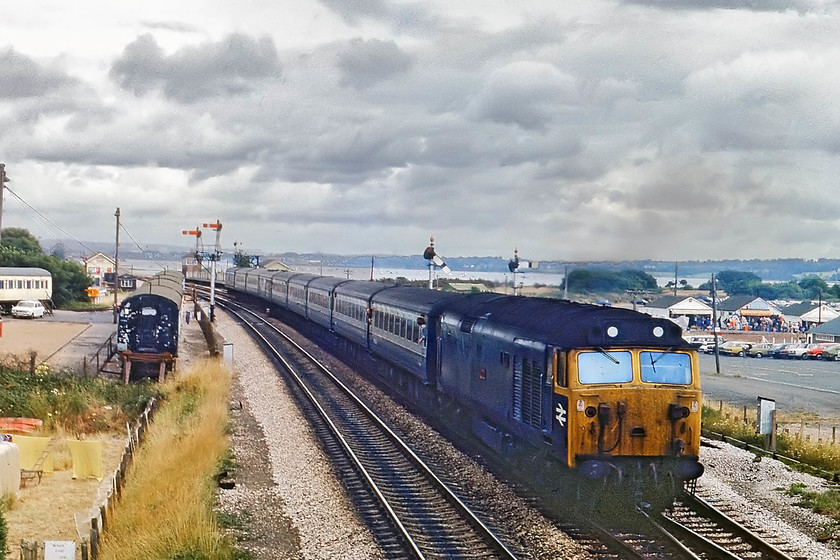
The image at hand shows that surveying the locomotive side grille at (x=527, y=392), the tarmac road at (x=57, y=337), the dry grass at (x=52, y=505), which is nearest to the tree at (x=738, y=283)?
the tarmac road at (x=57, y=337)

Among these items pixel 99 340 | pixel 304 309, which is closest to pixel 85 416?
pixel 99 340

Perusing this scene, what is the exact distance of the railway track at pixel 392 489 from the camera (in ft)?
46.7

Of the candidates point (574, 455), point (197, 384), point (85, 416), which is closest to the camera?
point (574, 455)

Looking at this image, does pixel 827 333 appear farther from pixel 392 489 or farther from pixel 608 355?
pixel 608 355

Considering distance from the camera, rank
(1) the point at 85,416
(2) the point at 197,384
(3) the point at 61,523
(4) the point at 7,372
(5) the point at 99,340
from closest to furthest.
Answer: (3) the point at 61,523 < (1) the point at 85,416 < (2) the point at 197,384 < (4) the point at 7,372 < (5) the point at 99,340

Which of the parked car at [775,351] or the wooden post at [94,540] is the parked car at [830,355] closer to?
the parked car at [775,351]

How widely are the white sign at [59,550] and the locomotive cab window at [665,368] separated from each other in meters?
9.40

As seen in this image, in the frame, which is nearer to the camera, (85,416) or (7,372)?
(85,416)

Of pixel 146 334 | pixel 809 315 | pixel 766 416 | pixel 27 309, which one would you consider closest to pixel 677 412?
pixel 766 416

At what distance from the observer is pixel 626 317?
15000 mm

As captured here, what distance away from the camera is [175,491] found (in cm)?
1636

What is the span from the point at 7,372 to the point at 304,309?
2535 cm

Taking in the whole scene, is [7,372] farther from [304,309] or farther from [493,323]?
[304,309]

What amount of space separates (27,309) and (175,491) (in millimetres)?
53215
